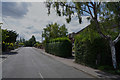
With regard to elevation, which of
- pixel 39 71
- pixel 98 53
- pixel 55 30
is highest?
pixel 55 30

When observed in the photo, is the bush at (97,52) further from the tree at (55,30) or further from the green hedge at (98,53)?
the tree at (55,30)

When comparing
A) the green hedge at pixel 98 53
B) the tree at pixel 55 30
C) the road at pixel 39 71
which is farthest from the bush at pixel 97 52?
the tree at pixel 55 30

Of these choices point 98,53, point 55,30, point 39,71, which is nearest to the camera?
point 39,71

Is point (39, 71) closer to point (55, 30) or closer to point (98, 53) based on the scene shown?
point (98, 53)

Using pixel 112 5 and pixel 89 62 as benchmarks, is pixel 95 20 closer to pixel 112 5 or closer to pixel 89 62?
pixel 112 5

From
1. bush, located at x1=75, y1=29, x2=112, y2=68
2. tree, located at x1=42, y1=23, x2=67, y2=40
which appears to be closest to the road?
bush, located at x1=75, y1=29, x2=112, y2=68

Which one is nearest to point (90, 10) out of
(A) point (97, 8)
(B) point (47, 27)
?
(A) point (97, 8)

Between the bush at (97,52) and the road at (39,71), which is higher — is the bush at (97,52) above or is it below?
above

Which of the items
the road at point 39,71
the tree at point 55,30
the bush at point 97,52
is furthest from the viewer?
the tree at point 55,30

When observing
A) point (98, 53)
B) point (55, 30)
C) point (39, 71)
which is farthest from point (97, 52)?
point (55, 30)

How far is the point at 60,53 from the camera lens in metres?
21.2

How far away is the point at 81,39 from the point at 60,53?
9597mm

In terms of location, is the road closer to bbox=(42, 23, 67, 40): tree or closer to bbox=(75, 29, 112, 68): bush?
bbox=(75, 29, 112, 68): bush

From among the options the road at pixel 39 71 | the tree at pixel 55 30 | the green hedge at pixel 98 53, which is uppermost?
the tree at pixel 55 30
